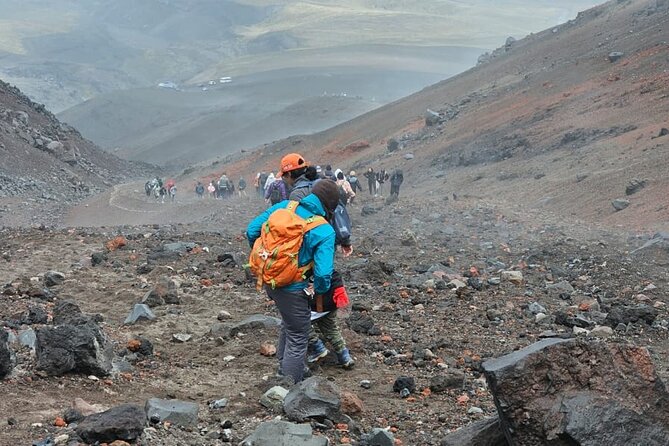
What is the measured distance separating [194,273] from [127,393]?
5.21 m

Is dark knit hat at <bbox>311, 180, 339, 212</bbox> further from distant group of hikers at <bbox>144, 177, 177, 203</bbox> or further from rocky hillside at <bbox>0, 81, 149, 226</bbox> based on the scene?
distant group of hikers at <bbox>144, 177, 177, 203</bbox>

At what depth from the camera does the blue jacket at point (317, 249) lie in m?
6.16

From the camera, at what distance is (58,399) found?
5.91 meters

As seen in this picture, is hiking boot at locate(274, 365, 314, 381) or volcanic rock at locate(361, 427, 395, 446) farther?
hiking boot at locate(274, 365, 314, 381)

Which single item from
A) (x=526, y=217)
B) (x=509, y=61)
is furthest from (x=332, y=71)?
(x=526, y=217)

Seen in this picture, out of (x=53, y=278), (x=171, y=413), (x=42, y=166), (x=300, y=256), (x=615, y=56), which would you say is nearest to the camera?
(x=171, y=413)

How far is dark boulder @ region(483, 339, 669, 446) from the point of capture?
14.7 ft

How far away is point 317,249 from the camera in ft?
20.4

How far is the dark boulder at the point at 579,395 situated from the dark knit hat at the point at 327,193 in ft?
6.63

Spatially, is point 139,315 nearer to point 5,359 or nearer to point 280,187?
point 5,359

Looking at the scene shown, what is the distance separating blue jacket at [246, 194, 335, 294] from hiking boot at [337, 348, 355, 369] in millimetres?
958

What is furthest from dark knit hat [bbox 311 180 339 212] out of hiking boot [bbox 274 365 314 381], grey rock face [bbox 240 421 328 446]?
grey rock face [bbox 240 421 328 446]

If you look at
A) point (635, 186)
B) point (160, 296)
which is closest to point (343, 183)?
point (635, 186)

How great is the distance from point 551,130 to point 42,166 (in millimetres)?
22277
